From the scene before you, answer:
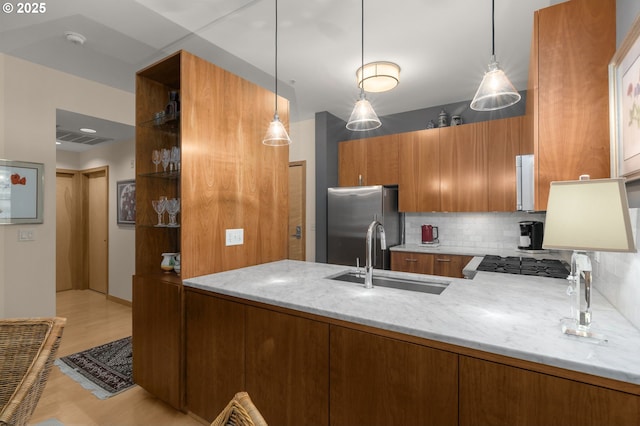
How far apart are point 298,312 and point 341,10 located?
2018mm

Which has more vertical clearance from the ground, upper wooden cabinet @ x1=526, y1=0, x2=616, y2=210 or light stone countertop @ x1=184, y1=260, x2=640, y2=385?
upper wooden cabinet @ x1=526, y1=0, x2=616, y2=210

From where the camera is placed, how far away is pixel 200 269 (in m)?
2.03

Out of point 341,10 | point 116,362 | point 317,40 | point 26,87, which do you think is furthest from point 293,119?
point 116,362

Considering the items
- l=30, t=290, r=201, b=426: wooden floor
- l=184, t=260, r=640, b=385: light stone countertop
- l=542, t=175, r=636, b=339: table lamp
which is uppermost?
l=542, t=175, r=636, b=339: table lamp

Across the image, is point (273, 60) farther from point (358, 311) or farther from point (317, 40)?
point (358, 311)

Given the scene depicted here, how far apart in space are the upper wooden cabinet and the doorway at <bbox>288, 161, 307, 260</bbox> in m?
3.48

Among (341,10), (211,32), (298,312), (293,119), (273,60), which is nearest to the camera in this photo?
(298,312)

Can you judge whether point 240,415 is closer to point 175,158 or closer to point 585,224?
point 585,224

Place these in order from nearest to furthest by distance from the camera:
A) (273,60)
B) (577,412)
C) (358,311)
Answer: (577,412), (358,311), (273,60)

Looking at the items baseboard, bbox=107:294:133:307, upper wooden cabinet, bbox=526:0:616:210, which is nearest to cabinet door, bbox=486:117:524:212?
upper wooden cabinet, bbox=526:0:616:210

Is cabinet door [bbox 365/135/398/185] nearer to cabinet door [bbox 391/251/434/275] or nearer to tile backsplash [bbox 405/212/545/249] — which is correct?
tile backsplash [bbox 405/212/545/249]

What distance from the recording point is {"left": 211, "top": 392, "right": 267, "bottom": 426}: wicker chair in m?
0.63

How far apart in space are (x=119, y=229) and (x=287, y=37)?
3672 millimetres

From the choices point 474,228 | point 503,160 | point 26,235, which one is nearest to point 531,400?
point 503,160
